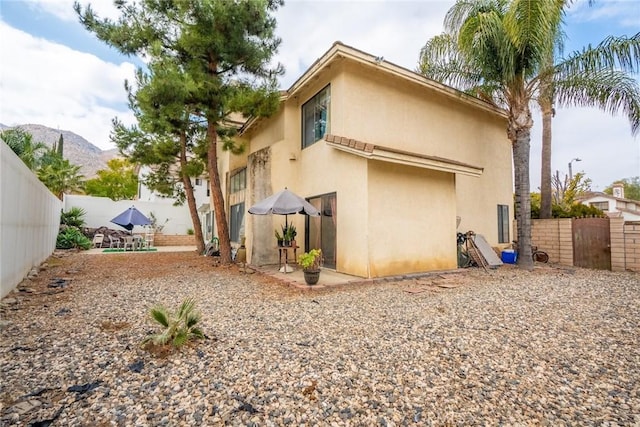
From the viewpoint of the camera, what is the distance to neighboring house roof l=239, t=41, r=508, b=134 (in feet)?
28.9

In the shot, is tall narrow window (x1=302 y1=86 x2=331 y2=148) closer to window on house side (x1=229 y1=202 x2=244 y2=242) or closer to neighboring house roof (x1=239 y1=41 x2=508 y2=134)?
neighboring house roof (x1=239 y1=41 x2=508 y2=134)

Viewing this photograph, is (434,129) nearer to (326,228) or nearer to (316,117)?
(316,117)

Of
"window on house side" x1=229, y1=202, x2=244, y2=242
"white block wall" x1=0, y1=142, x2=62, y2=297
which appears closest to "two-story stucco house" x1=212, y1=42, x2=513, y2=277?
"window on house side" x1=229, y1=202, x2=244, y2=242


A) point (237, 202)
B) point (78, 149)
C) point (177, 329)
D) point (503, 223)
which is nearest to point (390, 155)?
point (177, 329)

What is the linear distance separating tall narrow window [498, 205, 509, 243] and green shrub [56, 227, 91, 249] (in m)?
22.4

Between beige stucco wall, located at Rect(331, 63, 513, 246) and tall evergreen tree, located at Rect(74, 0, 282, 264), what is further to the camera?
beige stucco wall, located at Rect(331, 63, 513, 246)

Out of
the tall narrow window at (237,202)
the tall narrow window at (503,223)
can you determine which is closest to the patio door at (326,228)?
the tall narrow window at (237,202)

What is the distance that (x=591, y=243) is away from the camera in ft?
36.0

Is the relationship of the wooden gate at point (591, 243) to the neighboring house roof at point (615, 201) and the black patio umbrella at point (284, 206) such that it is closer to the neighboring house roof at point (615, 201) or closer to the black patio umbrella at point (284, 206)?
the black patio umbrella at point (284, 206)

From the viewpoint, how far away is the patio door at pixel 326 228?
31.5 feet

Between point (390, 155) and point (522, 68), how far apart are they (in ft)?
22.0

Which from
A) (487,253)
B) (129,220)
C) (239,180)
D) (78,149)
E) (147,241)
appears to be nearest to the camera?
(487,253)

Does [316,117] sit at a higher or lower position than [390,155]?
higher

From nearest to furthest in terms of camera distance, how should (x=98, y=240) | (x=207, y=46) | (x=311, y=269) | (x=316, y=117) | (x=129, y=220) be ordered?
(x=311, y=269), (x=207, y=46), (x=316, y=117), (x=129, y=220), (x=98, y=240)
